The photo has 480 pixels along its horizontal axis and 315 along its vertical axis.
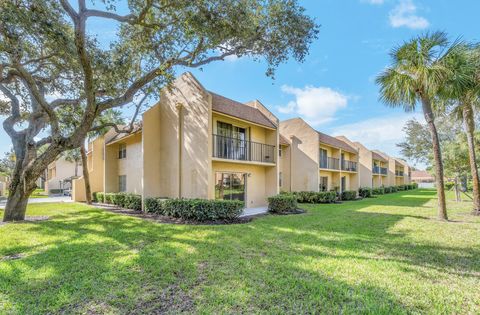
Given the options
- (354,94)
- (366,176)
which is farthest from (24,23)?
(366,176)

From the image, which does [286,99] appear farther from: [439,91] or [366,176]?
[366,176]

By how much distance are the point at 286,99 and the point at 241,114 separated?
253 inches

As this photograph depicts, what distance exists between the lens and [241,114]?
1448 centimetres

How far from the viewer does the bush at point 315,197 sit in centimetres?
2000

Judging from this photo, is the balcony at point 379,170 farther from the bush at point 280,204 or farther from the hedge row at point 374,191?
the bush at point 280,204

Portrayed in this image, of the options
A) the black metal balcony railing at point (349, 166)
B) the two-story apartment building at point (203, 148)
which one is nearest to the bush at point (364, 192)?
the black metal balcony railing at point (349, 166)

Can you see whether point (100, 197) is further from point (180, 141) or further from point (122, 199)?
point (180, 141)

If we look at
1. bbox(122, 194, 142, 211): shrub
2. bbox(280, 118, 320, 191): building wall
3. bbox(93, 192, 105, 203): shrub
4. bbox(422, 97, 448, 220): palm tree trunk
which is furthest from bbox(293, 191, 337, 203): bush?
bbox(93, 192, 105, 203): shrub

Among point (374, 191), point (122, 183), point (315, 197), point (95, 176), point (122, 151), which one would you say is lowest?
point (374, 191)

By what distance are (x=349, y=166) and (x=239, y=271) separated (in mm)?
26276

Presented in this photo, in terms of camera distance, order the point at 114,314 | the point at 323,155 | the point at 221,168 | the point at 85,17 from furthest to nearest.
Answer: the point at 323,155 → the point at 221,168 → the point at 85,17 → the point at 114,314

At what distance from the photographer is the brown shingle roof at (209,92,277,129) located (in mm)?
13290

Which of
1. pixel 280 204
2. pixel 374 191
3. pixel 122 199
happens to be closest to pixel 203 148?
pixel 280 204

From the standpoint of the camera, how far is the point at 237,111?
1448 centimetres
